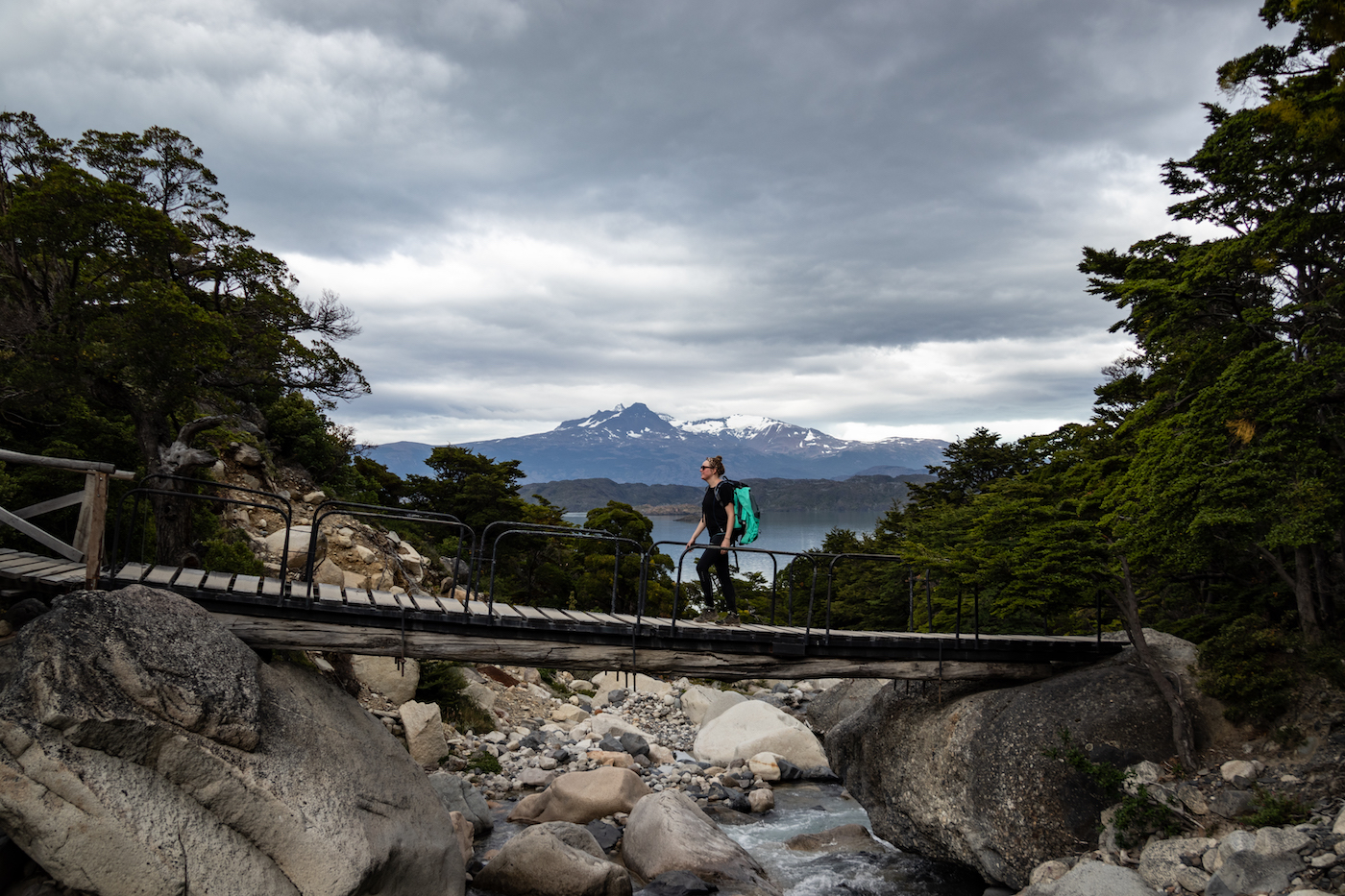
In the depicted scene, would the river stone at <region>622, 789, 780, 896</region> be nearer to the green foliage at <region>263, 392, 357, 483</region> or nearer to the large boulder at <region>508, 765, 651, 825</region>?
the large boulder at <region>508, 765, 651, 825</region>

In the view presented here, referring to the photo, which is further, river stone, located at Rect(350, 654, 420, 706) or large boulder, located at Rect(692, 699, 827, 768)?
large boulder, located at Rect(692, 699, 827, 768)

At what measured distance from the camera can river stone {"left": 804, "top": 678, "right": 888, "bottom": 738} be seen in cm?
1815

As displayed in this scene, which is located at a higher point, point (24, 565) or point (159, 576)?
point (24, 565)

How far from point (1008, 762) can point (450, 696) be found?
429 inches

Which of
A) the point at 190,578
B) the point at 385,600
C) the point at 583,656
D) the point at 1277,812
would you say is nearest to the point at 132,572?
the point at 190,578

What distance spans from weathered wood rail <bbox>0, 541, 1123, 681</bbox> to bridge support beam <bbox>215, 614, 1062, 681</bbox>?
0.04ft

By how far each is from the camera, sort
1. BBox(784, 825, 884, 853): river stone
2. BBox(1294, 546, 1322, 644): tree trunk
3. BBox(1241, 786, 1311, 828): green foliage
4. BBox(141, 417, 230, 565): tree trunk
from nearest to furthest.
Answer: BBox(1241, 786, 1311, 828): green foliage, BBox(1294, 546, 1322, 644): tree trunk, BBox(141, 417, 230, 565): tree trunk, BBox(784, 825, 884, 853): river stone

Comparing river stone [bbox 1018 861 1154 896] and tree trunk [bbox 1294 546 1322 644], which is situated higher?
tree trunk [bbox 1294 546 1322 644]

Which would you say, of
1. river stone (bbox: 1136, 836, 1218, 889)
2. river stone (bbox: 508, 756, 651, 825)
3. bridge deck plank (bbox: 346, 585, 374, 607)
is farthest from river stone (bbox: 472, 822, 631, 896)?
river stone (bbox: 1136, 836, 1218, 889)

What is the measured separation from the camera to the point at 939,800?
9.41 m

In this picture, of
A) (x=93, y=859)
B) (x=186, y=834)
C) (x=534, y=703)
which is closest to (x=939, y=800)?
(x=186, y=834)

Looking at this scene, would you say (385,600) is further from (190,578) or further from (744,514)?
(744,514)

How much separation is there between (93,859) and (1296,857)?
9.58m

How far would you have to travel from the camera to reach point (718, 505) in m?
9.65
